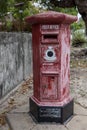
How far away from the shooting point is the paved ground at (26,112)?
453cm

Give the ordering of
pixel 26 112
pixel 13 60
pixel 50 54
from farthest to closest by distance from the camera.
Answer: pixel 13 60 → pixel 26 112 → pixel 50 54

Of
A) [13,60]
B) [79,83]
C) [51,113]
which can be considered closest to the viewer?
[51,113]

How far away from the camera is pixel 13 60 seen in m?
6.40

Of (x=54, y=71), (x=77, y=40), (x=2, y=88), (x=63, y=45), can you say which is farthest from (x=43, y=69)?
(x=77, y=40)

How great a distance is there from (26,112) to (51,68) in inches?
41.6

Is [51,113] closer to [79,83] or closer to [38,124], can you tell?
[38,124]

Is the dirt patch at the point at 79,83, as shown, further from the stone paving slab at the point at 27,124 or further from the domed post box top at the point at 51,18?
the domed post box top at the point at 51,18

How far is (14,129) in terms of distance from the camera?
4.44m

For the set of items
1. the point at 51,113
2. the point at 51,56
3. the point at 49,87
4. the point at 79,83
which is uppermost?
the point at 51,56

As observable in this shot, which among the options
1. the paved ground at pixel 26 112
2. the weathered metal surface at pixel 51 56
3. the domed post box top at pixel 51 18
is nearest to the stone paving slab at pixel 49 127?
the paved ground at pixel 26 112

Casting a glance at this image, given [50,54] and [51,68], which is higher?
[50,54]

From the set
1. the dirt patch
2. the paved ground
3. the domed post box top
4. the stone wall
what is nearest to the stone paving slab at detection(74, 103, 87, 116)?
the paved ground

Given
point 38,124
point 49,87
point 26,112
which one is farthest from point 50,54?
point 26,112

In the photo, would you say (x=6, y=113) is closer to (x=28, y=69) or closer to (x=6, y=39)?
(x=6, y=39)
